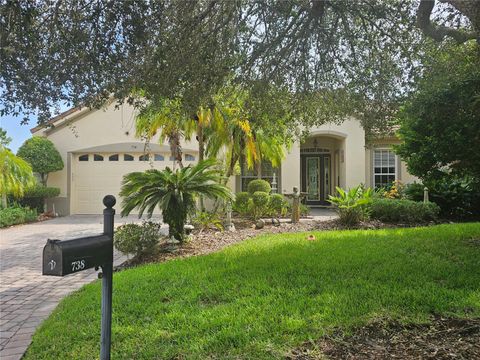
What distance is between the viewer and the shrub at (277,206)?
47.6 ft

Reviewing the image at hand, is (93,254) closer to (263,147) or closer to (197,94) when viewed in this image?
(197,94)

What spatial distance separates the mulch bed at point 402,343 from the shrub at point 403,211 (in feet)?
27.4

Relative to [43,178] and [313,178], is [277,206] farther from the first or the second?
[43,178]

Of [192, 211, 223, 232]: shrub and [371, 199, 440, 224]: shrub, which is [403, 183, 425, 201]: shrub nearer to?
[371, 199, 440, 224]: shrub

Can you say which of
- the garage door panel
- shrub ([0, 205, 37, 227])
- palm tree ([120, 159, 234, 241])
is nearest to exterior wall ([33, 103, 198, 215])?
the garage door panel

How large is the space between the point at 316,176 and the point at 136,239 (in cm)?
1398

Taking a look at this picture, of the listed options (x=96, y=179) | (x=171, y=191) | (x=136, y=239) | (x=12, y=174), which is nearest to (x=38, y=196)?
(x=96, y=179)

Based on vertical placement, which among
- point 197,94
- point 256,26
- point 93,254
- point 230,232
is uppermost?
point 256,26

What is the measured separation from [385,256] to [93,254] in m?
5.17

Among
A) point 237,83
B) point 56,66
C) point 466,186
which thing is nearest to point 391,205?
point 466,186

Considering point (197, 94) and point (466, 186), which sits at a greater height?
point (197, 94)

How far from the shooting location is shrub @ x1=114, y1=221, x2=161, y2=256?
7863 mm

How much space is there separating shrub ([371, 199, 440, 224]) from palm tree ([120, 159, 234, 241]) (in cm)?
543

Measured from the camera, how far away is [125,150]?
18.8 meters
